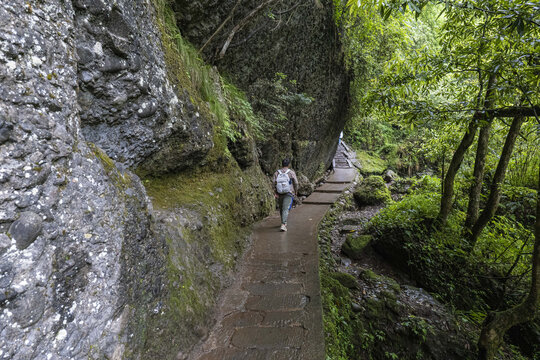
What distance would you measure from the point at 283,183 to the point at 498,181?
4325mm

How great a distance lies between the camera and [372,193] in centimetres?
1191

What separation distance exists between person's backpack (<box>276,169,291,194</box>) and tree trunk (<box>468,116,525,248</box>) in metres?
4.05

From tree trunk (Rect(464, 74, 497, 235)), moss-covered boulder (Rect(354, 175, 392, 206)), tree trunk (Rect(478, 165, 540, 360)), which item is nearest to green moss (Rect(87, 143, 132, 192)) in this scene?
tree trunk (Rect(478, 165, 540, 360))

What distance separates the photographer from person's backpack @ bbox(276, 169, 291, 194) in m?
5.86

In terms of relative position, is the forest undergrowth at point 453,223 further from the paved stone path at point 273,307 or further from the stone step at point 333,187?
the stone step at point 333,187

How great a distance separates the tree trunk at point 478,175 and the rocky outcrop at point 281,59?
4.16 m

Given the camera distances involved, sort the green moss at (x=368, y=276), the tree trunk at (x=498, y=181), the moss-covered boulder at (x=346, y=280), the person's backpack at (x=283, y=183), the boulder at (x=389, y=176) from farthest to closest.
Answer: the boulder at (x=389, y=176) < the person's backpack at (x=283, y=183) < the green moss at (x=368, y=276) < the moss-covered boulder at (x=346, y=280) < the tree trunk at (x=498, y=181)

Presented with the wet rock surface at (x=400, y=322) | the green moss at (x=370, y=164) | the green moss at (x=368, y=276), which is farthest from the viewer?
the green moss at (x=370, y=164)

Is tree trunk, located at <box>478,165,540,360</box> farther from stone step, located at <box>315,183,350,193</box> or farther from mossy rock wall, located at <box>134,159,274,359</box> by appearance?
stone step, located at <box>315,183,350,193</box>

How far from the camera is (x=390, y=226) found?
702cm

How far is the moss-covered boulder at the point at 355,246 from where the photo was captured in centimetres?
709

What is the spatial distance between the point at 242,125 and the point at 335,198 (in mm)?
5346

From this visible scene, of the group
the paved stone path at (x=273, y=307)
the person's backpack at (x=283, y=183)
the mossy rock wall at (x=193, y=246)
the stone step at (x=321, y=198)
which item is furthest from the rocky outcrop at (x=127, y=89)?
the stone step at (x=321, y=198)

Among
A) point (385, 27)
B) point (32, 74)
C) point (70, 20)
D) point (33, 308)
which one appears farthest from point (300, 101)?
point (33, 308)
